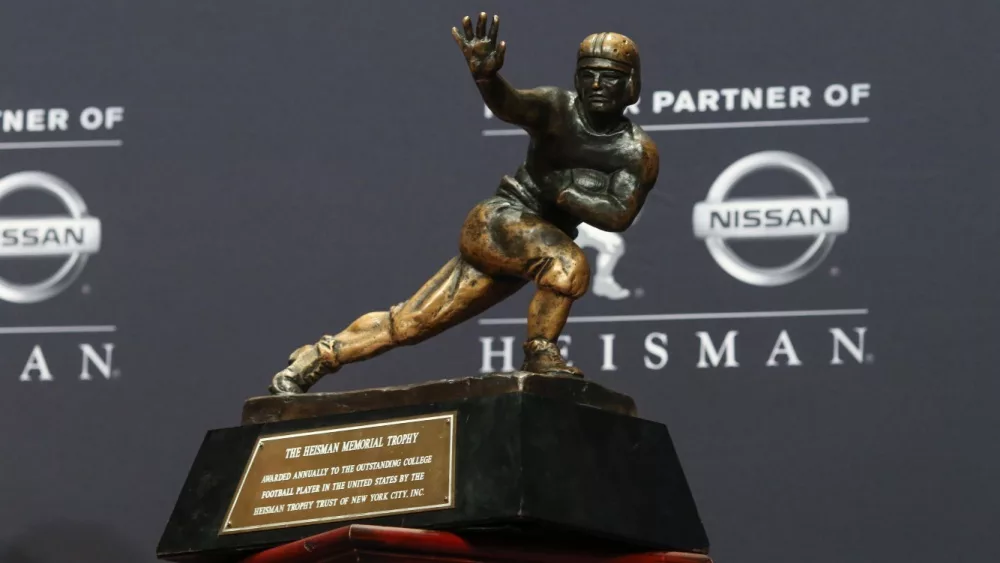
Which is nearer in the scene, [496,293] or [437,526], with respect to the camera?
[437,526]

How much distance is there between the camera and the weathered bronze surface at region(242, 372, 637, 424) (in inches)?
177

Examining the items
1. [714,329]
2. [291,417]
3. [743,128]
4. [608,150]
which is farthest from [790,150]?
[291,417]

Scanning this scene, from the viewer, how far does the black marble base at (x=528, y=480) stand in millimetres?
4309

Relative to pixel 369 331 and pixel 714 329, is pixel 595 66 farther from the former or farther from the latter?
pixel 714 329

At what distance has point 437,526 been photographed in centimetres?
433

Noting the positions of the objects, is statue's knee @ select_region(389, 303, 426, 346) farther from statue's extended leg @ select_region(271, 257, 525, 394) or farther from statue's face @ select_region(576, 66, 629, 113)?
statue's face @ select_region(576, 66, 629, 113)

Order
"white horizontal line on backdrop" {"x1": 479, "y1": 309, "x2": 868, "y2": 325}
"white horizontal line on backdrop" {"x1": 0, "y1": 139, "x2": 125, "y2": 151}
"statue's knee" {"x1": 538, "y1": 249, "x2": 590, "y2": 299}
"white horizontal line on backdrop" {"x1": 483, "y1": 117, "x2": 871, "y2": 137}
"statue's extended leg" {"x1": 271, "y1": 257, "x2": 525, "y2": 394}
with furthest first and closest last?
"white horizontal line on backdrop" {"x1": 0, "y1": 139, "x2": 125, "y2": 151}
"white horizontal line on backdrop" {"x1": 483, "y1": 117, "x2": 871, "y2": 137}
"white horizontal line on backdrop" {"x1": 479, "y1": 309, "x2": 868, "y2": 325}
"statue's extended leg" {"x1": 271, "y1": 257, "x2": 525, "y2": 394}
"statue's knee" {"x1": 538, "y1": 249, "x2": 590, "y2": 299}

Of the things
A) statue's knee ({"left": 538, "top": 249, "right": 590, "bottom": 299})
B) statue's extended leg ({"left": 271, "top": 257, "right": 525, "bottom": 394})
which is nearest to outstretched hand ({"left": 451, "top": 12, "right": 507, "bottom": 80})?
statue's knee ({"left": 538, "top": 249, "right": 590, "bottom": 299})

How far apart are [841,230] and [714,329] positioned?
59 cm

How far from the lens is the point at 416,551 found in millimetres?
4309

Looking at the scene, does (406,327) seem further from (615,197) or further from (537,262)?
(615,197)

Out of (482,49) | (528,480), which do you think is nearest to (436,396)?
(528,480)

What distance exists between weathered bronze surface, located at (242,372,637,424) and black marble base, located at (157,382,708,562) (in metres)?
0.03

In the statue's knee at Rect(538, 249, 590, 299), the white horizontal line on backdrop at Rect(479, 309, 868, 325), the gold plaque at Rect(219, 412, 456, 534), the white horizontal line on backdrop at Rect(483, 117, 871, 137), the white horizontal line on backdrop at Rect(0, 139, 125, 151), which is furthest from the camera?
the white horizontal line on backdrop at Rect(0, 139, 125, 151)
